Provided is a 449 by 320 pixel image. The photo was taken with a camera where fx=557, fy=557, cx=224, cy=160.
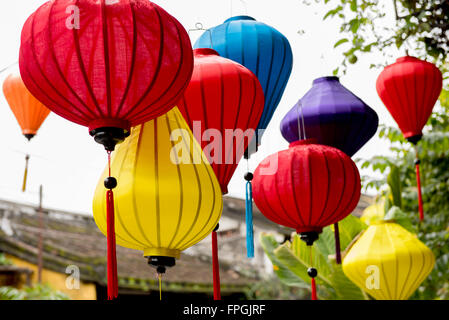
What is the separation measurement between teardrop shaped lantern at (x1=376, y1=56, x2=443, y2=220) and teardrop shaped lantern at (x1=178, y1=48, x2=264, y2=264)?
122 centimetres

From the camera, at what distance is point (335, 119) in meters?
2.12

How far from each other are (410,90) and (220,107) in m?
1.36

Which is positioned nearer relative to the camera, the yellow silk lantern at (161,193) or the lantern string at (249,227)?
the yellow silk lantern at (161,193)

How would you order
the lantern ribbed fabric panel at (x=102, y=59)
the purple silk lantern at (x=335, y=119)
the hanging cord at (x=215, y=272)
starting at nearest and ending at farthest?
the lantern ribbed fabric panel at (x=102, y=59) < the hanging cord at (x=215, y=272) < the purple silk lantern at (x=335, y=119)

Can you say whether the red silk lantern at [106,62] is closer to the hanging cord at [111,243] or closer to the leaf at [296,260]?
the hanging cord at [111,243]

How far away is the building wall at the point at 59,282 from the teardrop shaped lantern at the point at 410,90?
3.53m

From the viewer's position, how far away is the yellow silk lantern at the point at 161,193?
1306mm

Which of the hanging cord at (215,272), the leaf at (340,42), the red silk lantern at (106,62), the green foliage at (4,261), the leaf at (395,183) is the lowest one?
the hanging cord at (215,272)

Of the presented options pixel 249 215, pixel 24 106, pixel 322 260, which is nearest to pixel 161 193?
pixel 249 215

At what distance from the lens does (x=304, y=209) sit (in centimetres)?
183

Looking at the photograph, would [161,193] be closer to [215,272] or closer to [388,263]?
[215,272]

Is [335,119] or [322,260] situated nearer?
[335,119]

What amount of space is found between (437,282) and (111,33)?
170 inches

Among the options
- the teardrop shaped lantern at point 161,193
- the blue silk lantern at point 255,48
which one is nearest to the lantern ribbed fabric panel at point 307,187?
the blue silk lantern at point 255,48
